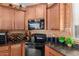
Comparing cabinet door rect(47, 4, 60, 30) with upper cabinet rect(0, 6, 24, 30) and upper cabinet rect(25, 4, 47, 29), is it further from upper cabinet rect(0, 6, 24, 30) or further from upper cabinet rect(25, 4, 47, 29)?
upper cabinet rect(0, 6, 24, 30)

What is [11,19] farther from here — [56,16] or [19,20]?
[56,16]

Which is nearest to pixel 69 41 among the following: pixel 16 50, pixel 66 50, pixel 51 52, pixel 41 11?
pixel 66 50

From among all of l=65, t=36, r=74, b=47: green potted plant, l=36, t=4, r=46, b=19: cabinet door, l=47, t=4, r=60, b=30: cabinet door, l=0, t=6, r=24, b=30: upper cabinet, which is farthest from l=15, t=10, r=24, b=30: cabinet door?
l=65, t=36, r=74, b=47: green potted plant

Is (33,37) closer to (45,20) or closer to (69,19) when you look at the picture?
(45,20)

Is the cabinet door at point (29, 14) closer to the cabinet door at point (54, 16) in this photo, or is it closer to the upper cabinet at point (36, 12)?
the upper cabinet at point (36, 12)

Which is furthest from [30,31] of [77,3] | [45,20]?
[77,3]

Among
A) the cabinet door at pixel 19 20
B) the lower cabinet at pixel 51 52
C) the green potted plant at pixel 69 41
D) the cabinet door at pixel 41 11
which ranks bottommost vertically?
the lower cabinet at pixel 51 52

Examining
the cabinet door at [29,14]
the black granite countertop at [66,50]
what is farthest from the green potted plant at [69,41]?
the cabinet door at [29,14]

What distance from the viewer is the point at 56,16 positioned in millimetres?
1578

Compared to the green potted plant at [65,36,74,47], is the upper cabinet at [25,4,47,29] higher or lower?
higher

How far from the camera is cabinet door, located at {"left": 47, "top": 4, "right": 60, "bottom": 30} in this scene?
5.16ft

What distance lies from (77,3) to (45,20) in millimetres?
344

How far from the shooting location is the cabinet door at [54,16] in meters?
1.57

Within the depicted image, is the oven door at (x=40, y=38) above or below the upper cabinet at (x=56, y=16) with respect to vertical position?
below
